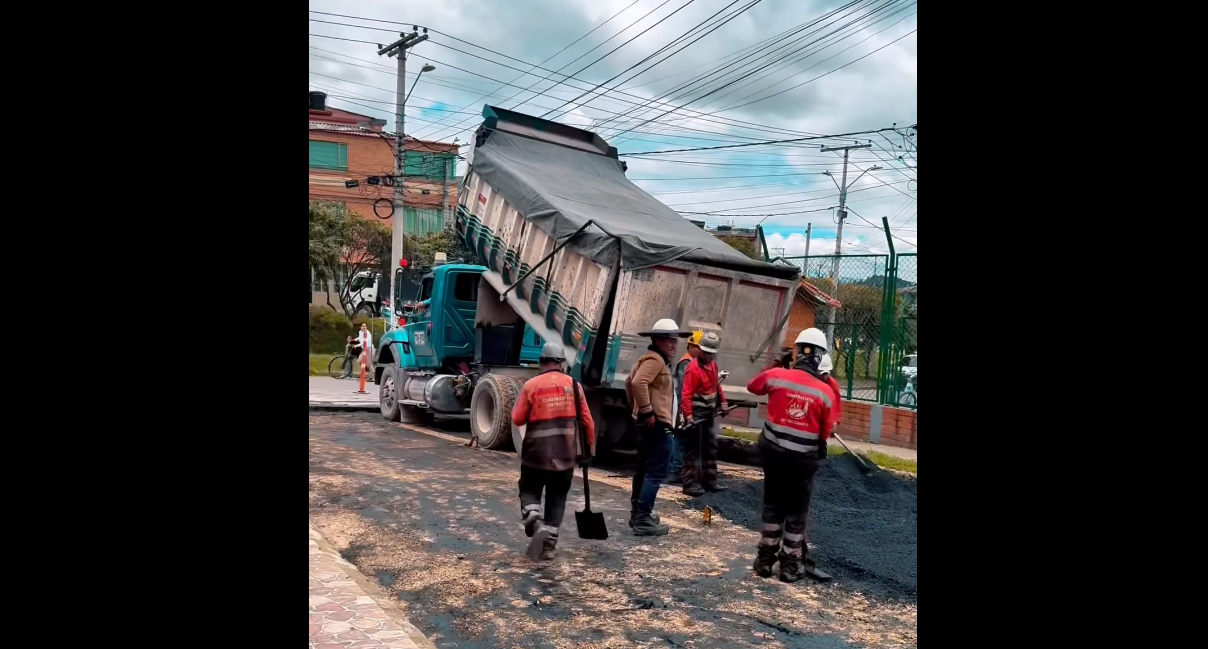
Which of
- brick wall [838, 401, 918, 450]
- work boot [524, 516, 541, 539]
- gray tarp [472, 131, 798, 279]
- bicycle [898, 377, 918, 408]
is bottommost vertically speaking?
work boot [524, 516, 541, 539]

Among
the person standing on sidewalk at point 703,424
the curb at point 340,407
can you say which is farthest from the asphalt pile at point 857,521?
the curb at point 340,407

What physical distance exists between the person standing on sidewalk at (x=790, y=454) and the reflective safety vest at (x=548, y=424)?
1341mm

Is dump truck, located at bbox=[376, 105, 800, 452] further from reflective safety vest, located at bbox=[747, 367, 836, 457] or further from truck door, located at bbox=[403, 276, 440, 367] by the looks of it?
reflective safety vest, located at bbox=[747, 367, 836, 457]

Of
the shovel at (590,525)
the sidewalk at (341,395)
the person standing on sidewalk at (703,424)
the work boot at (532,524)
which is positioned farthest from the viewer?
the sidewalk at (341,395)

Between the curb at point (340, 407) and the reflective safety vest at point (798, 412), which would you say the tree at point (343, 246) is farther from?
the reflective safety vest at point (798, 412)

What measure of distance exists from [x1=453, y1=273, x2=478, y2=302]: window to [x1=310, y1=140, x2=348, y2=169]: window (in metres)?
30.6

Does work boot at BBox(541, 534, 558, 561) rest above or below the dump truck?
below

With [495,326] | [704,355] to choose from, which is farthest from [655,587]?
[495,326]

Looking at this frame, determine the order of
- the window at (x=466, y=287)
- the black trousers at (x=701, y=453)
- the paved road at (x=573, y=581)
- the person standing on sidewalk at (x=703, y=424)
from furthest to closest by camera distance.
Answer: the window at (x=466, y=287) → the black trousers at (x=701, y=453) → the person standing on sidewalk at (x=703, y=424) → the paved road at (x=573, y=581)

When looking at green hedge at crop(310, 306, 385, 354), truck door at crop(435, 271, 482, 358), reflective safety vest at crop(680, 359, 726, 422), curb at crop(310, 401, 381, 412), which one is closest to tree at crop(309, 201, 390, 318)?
green hedge at crop(310, 306, 385, 354)

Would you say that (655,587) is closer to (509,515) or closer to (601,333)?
(509,515)

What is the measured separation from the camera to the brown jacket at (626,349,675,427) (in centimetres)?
705

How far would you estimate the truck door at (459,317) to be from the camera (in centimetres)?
1279
